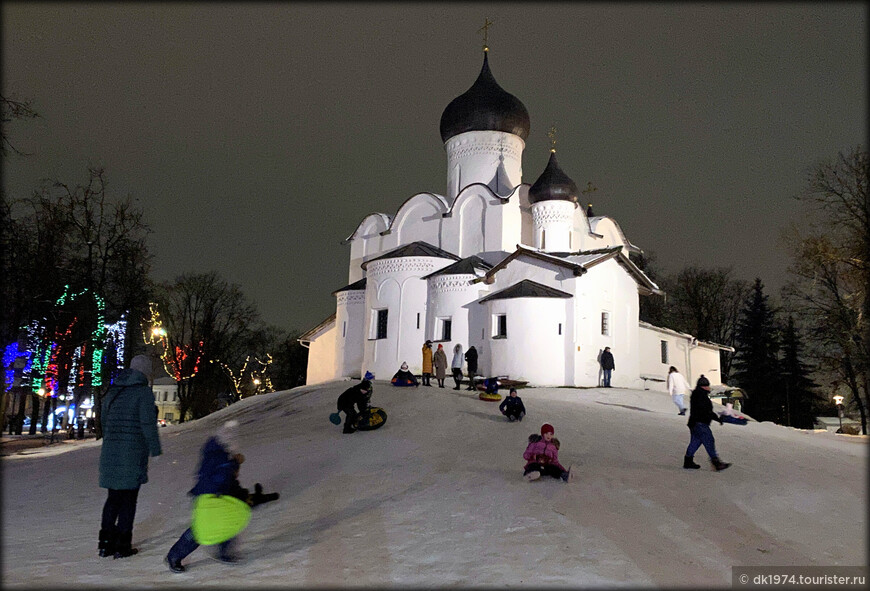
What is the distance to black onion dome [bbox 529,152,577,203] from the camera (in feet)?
92.2

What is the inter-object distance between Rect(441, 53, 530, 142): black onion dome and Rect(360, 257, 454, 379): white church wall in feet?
22.5

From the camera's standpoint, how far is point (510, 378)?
2333 cm

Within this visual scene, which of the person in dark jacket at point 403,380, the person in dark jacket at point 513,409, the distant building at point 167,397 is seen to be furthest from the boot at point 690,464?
the distant building at point 167,397

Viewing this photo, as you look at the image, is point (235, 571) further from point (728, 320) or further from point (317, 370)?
point (728, 320)

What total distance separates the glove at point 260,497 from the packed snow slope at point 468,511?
11cm

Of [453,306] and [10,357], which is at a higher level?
[453,306]

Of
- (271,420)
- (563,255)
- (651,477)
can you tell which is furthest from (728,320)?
(651,477)

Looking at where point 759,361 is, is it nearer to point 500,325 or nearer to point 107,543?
point 500,325

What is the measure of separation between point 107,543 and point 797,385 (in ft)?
131

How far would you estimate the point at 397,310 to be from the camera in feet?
88.3

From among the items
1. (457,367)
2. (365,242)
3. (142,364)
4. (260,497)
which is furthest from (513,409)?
(365,242)

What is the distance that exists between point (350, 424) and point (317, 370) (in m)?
20.9

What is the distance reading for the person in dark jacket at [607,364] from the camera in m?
22.8

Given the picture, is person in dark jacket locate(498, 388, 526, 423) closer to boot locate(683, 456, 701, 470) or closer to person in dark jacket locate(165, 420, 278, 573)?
boot locate(683, 456, 701, 470)
